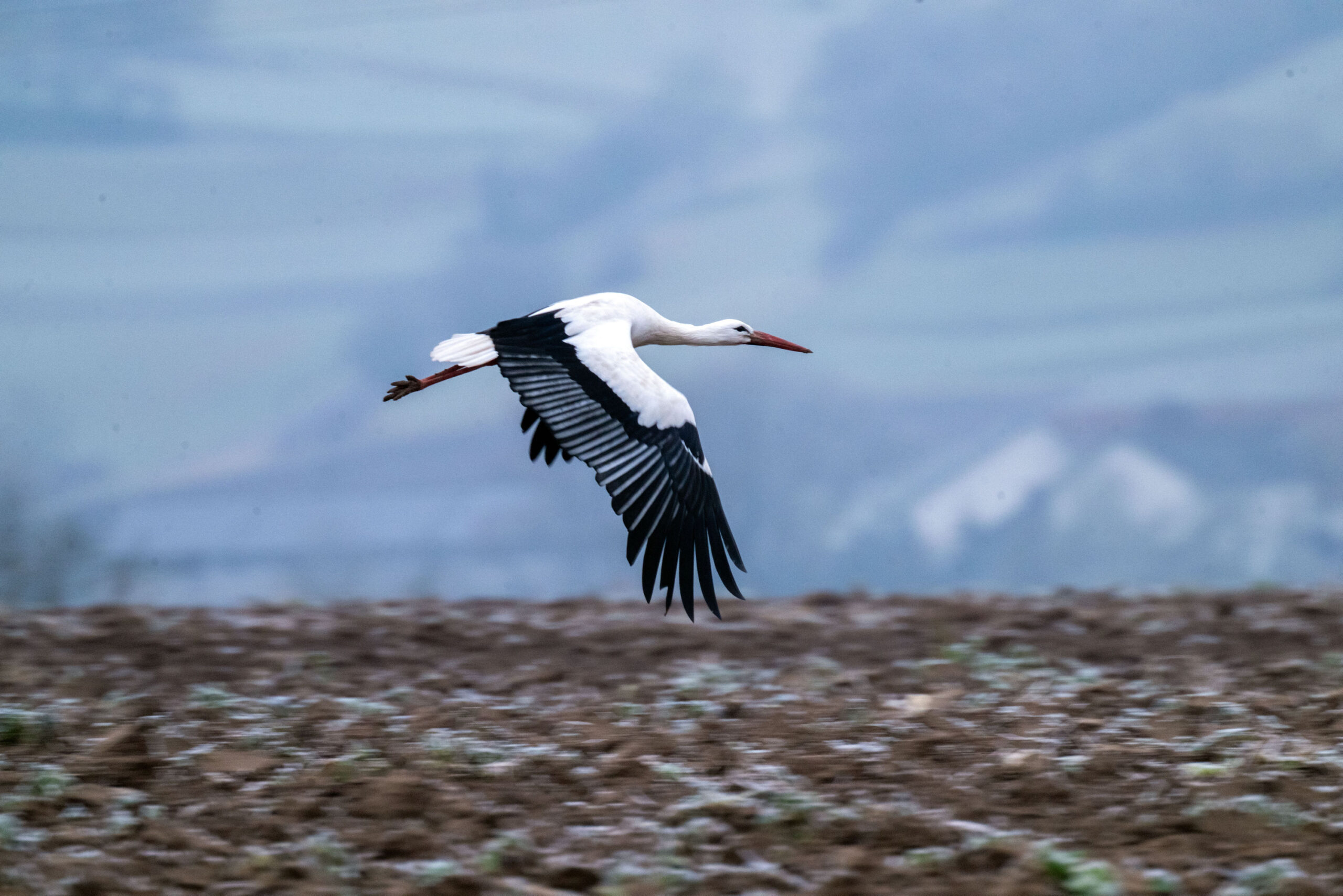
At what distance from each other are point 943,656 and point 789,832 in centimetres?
319

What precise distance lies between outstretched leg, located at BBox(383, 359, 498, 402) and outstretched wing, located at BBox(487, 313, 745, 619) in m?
0.55

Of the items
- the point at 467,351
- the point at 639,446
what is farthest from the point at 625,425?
the point at 467,351

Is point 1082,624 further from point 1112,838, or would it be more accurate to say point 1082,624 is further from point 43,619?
point 43,619

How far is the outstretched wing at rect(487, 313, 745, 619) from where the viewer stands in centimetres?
534

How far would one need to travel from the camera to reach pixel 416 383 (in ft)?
21.2

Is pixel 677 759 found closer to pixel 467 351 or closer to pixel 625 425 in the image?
pixel 625 425

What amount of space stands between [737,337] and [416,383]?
5.41 feet

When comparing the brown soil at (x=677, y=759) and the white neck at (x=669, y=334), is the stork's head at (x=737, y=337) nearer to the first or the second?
the white neck at (x=669, y=334)

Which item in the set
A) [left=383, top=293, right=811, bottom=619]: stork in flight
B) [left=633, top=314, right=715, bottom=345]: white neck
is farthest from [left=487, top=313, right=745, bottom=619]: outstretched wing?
[left=633, top=314, right=715, bottom=345]: white neck

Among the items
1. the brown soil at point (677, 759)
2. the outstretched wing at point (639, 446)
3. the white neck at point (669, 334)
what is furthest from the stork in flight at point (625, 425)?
the brown soil at point (677, 759)

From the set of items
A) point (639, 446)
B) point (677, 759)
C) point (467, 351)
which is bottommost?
point (677, 759)

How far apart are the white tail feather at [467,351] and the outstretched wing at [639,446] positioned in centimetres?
30

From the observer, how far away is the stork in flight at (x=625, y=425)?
534 cm

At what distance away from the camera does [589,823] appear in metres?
4.19
